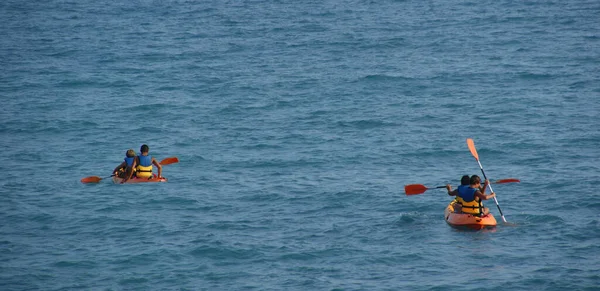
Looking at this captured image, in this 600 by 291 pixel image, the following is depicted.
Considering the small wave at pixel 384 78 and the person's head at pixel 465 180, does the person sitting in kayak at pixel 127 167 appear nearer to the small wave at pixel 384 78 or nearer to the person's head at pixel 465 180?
the person's head at pixel 465 180

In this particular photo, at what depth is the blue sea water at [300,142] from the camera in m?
22.4

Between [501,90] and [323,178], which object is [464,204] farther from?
[501,90]

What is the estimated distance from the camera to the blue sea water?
73.4 feet

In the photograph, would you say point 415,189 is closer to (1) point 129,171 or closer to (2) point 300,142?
(1) point 129,171

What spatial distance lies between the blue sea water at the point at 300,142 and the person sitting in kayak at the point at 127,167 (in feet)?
2.39

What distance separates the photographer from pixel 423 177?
2953 centimetres

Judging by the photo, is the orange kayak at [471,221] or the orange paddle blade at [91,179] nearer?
the orange kayak at [471,221]

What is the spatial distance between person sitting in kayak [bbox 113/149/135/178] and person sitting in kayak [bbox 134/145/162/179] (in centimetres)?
16

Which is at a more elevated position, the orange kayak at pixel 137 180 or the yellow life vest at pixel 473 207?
the yellow life vest at pixel 473 207

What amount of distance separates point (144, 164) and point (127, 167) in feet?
1.95

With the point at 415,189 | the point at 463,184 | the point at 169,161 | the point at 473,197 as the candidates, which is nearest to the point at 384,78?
the point at 169,161

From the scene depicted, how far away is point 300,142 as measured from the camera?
114 feet

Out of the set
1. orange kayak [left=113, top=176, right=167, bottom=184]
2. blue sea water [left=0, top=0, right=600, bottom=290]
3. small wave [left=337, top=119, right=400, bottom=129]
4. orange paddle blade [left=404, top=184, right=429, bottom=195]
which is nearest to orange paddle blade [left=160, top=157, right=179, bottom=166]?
blue sea water [left=0, top=0, right=600, bottom=290]

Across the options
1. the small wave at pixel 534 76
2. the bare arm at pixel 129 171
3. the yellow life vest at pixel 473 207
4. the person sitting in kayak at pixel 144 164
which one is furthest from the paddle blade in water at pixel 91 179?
the small wave at pixel 534 76
